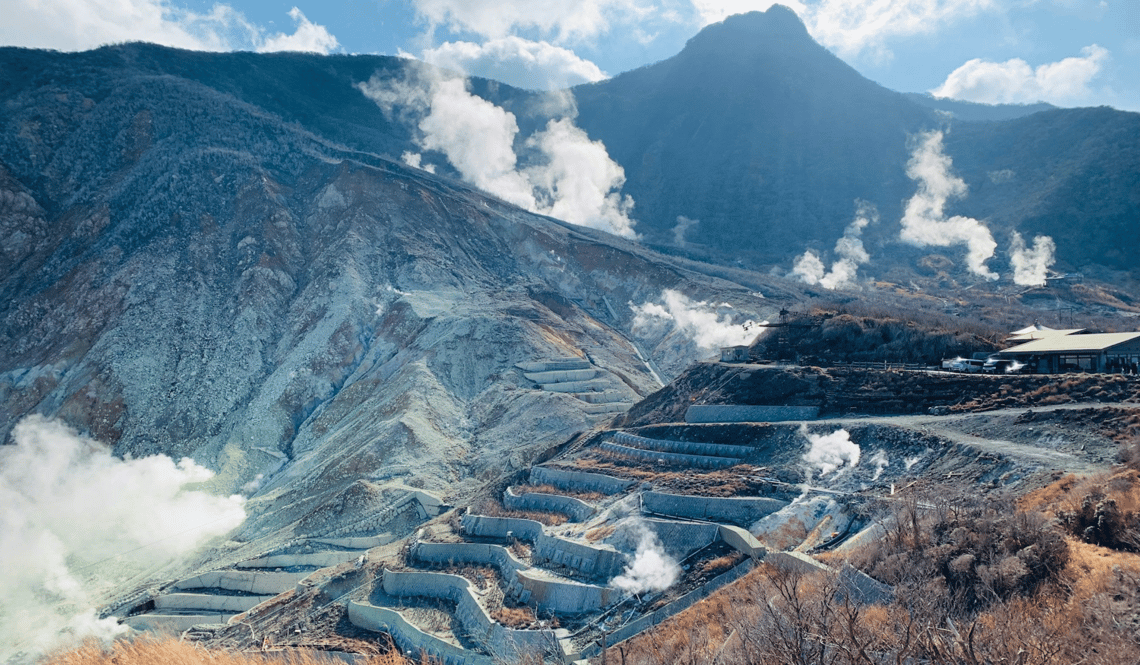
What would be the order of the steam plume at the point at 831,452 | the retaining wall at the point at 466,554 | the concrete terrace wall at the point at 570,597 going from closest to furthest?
the concrete terrace wall at the point at 570,597 → the retaining wall at the point at 466,554 → the steam plume at the point at 831,452

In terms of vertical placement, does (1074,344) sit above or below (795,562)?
above

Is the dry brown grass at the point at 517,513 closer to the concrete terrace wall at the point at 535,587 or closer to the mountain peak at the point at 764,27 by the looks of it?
the concrete terrace wall at the point at 535,587

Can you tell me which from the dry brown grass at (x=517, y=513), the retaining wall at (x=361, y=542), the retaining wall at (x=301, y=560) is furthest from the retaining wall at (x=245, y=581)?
the dry brown grass at (x=517, y=513)

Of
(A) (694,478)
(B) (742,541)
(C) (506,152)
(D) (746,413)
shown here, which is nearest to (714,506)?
(A) (694,478)

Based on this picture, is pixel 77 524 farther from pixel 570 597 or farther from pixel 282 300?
pixel 570 597

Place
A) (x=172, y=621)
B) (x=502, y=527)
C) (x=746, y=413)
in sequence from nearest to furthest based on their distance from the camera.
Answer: (x=502, y=527), (x=172, y=621), (x=746, y=413)

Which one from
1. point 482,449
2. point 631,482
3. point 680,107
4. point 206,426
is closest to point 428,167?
point 680,107

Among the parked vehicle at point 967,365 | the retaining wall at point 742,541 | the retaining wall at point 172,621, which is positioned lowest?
the retaining wall at point 172,621
